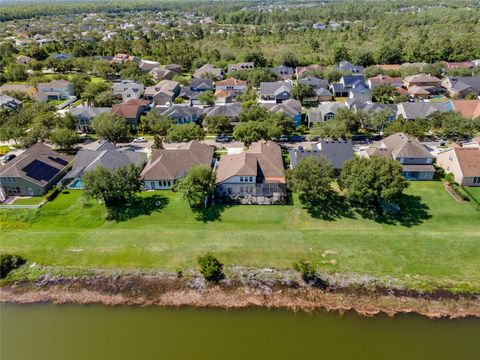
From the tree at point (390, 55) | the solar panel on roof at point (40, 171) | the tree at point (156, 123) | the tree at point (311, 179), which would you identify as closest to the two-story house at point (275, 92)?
the tree at point (156, 123)

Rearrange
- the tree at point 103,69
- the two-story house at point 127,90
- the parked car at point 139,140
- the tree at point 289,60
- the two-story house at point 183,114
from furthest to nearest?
the tree at point 289,60 < the tree at point 103,69 < the two-story house at point 127,90 < the two-story house at point 183,114 < the parked car at point 139,140

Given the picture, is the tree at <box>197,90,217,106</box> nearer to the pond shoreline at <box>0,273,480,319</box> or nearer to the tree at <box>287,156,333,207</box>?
the tree at <box>287,156,333,207</box>

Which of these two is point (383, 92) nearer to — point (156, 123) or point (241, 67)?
point (241, 67)

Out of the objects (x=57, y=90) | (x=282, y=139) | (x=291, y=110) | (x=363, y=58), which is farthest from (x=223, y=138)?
(x=363, y=58)

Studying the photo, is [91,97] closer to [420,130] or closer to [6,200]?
[6,200]

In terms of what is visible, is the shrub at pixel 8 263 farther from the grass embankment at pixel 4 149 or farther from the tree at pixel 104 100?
the tree at pixel 104 100

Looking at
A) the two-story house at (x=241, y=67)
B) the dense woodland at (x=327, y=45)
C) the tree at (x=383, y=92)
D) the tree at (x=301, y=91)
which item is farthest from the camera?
the dense woodland at (x=327, y=45)
